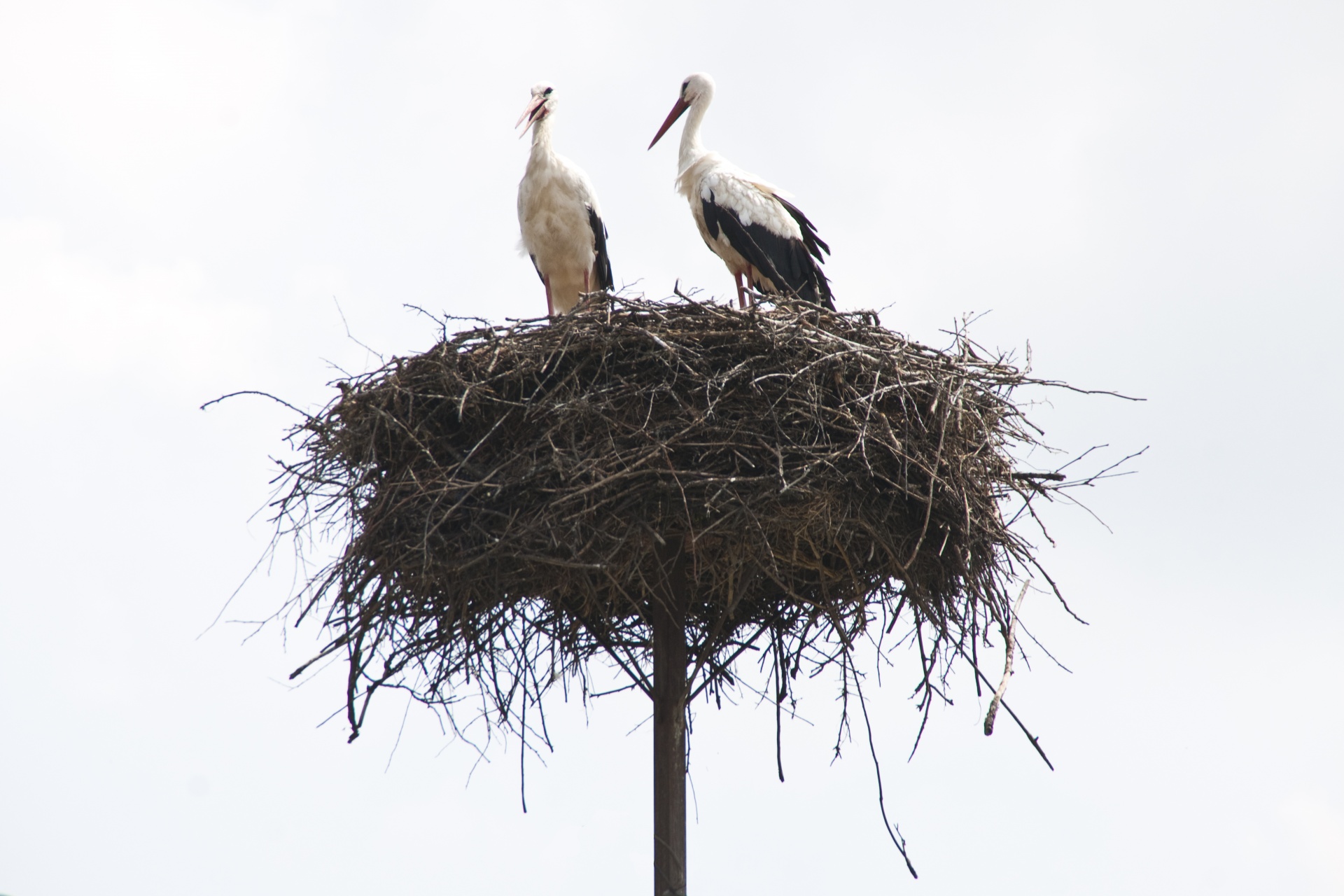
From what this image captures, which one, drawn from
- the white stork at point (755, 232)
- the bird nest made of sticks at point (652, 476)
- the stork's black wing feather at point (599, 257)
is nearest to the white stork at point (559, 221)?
the stork's black wing feather at point (599, 257)

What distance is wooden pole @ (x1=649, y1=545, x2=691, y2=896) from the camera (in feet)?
17.3

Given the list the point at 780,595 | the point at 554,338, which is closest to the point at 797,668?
the point at 780,595

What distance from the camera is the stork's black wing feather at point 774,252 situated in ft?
26.6

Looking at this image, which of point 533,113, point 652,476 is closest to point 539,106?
point 533,113

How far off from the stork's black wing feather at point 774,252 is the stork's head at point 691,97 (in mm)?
1177

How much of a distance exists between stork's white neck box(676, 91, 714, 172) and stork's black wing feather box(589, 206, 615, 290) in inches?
23.8

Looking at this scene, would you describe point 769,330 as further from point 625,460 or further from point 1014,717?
point 1014,717

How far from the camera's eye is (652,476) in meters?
5.04

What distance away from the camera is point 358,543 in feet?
17.1

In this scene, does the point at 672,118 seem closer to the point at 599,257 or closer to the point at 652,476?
the point at 599,257

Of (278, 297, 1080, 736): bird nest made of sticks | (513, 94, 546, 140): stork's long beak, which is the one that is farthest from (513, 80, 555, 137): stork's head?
(278, 297, 1080, 736): bird nest made of sticks

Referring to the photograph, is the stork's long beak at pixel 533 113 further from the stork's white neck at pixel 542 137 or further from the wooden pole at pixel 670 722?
the wooden pole at pixel 670 722

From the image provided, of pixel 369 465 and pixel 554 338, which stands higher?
pixel 554 338

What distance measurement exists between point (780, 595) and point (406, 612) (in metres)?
1.62
